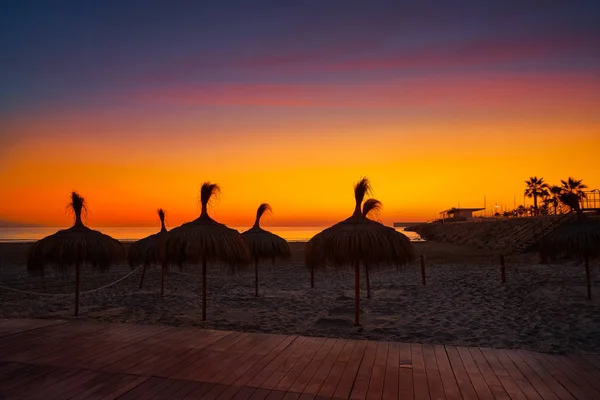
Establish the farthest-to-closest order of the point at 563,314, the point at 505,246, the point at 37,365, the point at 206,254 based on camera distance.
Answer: the point at 505,246 < the point at 563,314 < the point at 206,254 < the point at 37,365

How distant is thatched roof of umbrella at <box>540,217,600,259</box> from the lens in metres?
12.4

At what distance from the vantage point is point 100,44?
15398 millimetres

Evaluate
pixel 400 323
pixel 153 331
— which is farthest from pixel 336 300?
pixel 153 331

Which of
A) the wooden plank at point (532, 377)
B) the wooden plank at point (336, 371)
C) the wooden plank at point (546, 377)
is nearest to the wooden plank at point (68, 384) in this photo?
the wooden plank at point (336, 371)

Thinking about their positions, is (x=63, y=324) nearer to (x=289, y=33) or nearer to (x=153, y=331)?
(x=153, y=331)

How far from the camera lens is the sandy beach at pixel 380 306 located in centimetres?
918

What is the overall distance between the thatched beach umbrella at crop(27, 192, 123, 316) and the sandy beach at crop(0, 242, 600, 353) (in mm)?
1620

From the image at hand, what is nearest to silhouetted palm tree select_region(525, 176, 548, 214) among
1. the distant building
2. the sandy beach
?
the distant building

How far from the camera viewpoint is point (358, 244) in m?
8.64

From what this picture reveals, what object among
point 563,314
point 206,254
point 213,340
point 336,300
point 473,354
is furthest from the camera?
point 336,300

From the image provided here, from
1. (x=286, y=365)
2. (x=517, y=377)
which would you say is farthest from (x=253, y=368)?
(x=517, y=377)

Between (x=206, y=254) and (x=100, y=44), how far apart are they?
10.8 meters

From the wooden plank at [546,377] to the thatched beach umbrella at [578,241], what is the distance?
9261mm

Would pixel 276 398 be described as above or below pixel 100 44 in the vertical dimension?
below
